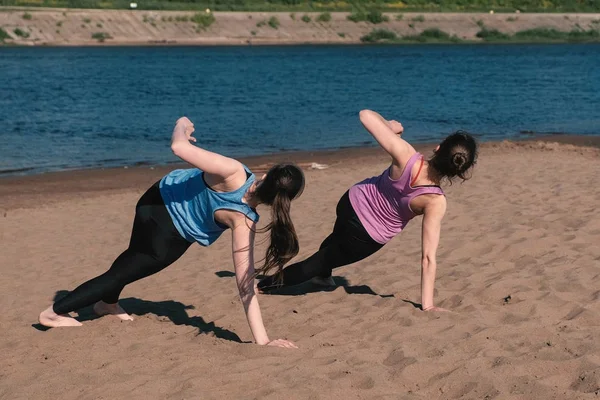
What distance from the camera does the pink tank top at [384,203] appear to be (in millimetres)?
6445

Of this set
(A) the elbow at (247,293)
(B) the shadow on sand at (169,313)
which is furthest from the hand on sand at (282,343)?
(B) the shadow on sand at (169,313)

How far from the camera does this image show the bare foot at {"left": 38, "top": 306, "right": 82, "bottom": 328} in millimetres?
6555

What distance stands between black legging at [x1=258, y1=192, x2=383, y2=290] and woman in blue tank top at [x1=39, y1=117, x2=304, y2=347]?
0.93 m

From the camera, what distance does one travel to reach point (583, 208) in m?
9.89

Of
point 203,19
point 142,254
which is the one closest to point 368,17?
point 203,19

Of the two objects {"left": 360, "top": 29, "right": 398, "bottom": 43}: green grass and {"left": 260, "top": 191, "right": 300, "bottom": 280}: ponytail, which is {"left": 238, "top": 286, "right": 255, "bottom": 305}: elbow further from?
{"left": 360, "top": 29, "right": 398, "bottom": 43}: green grass

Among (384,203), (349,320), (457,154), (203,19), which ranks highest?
(457,154)

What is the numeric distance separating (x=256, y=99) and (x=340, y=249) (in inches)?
1074

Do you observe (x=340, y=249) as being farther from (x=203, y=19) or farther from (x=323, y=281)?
(x=203, y=19)

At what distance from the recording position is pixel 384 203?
662 centimetres

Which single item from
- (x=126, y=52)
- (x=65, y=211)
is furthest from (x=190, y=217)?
(x=126, y=52)

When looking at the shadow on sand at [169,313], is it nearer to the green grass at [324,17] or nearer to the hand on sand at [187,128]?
the hand on sand at [187,128]

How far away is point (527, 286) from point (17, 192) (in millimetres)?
9849

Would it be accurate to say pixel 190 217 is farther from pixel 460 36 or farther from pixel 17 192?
pixel 460 36
